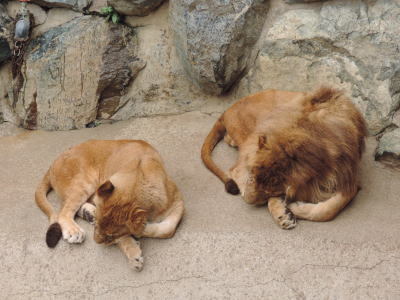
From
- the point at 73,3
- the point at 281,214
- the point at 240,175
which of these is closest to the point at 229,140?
the point at 240,175

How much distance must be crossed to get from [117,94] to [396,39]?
119 inches

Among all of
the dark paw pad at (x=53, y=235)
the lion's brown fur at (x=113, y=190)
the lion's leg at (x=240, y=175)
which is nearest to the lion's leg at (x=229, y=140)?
the lion's leg at (x=240, y=175)

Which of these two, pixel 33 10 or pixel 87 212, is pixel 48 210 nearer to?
pixel 87 212

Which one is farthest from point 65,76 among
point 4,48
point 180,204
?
point 180,204

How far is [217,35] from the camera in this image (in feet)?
19.4

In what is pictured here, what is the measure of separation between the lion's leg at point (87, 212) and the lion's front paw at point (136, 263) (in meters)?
0.68

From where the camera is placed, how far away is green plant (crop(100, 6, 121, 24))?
6473 mm

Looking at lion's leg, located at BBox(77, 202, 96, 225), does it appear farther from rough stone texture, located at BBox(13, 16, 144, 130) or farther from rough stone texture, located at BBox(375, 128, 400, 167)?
rough stone texture, located at BBox(375, 128, 400, 167)

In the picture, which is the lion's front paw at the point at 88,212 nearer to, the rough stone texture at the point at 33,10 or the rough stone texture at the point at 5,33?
the rough stone texture at the point at 5,33

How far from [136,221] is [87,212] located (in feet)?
2.47

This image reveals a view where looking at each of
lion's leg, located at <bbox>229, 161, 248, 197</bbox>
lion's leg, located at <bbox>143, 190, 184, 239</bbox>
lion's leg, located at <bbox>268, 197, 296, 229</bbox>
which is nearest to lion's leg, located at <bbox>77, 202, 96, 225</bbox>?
lion's leg, located at <bbox>143, 190, 184, 239</bbox>

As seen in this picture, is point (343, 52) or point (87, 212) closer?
point (87, 212)

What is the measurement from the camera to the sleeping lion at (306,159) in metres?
4.57

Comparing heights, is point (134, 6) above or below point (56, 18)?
above
